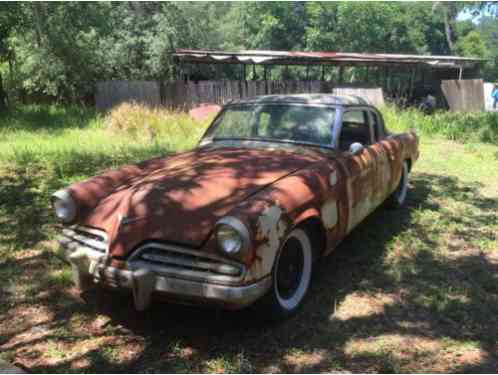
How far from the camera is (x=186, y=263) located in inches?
113

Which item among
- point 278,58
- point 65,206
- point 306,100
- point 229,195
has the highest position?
point 278,58

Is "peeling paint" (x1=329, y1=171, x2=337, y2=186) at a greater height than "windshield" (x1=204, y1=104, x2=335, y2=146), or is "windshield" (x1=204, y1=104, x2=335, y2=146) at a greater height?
"windshield" (x1=204, y1=104, x2=335, y2=146)

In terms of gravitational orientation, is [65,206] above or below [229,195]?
below

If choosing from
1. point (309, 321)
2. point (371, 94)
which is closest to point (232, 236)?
point (309, 321)

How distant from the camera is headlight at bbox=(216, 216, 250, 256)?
9.14 feet

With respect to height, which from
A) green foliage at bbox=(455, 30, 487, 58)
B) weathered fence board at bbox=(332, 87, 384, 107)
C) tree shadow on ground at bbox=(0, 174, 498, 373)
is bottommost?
tree shadow on ground at bbox=(0, 174, 498, 373)

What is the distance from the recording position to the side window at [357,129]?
5.05 metres

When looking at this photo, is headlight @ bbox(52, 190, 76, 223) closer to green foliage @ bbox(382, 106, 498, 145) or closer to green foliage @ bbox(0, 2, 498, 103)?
green foliage @ bbox(382, 106, 498, 145)

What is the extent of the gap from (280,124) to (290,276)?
1758 mm

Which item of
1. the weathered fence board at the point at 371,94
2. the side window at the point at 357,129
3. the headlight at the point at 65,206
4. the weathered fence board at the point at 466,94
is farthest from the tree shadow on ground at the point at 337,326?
the weathered fence board at the point at 466,94

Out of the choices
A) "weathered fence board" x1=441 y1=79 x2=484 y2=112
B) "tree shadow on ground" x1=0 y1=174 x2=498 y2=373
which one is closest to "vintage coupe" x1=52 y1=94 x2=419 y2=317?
"tree shadow on ground" x1=0 y1=174 x2=498 y2=373

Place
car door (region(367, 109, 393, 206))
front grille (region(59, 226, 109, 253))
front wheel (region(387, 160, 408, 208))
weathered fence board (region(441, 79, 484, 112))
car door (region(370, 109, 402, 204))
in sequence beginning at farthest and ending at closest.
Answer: weathered fence board (region(441, 79, 484, 112)) < front wheel (region(387, 160, 408, 208)) < car door (region(370, 109, 402, 204)) < car door (region(367, 109, 393, 206)) < front grille (region(59, 226, 109, 253))

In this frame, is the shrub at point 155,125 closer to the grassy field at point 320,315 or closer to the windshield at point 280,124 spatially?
the grassy field at point 320,315

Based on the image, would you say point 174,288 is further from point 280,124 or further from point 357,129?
point 357,129
